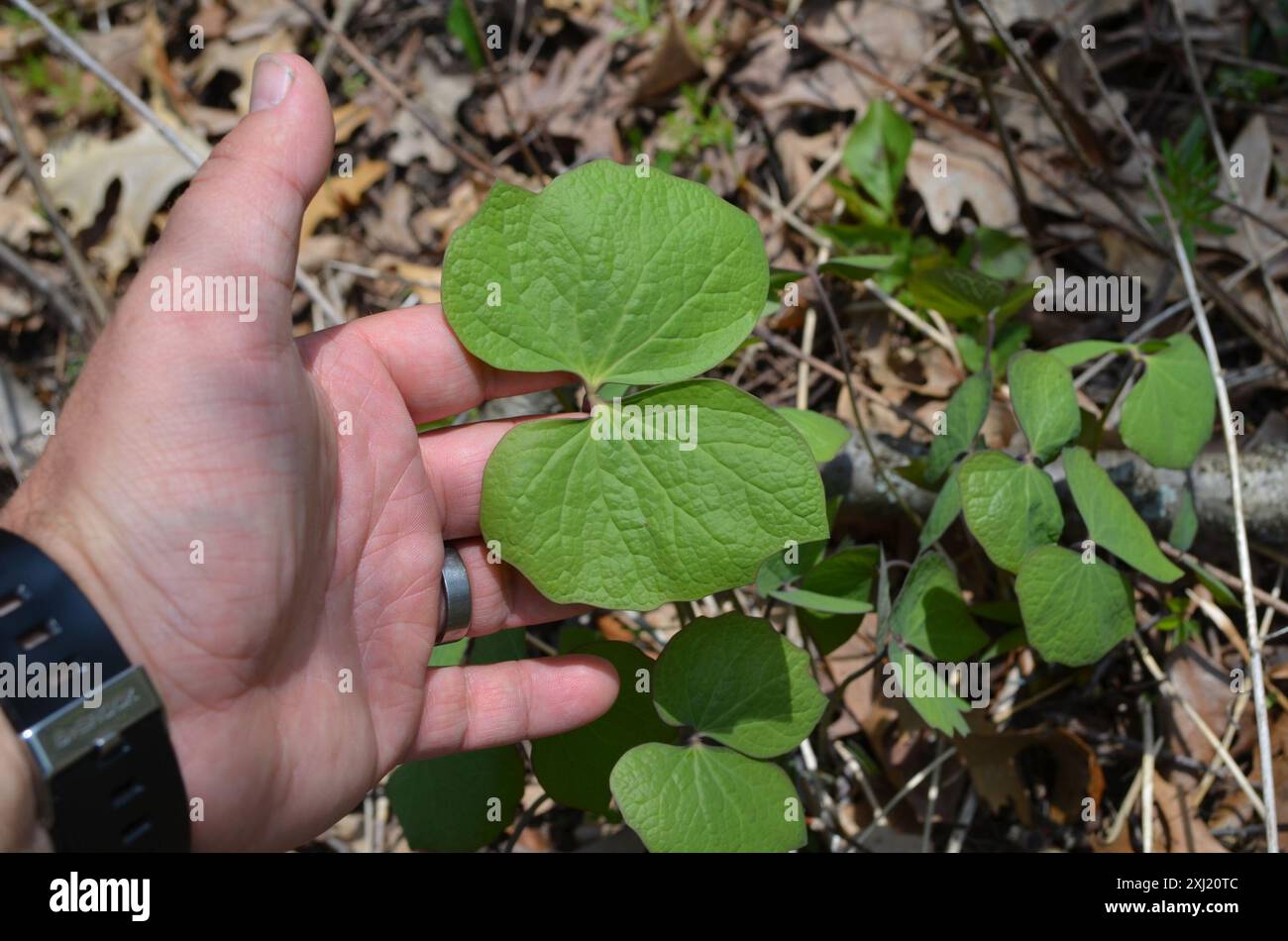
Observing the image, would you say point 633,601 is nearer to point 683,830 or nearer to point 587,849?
point 683,830

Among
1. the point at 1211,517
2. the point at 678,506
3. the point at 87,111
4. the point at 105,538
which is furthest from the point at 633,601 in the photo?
the point at 87,111

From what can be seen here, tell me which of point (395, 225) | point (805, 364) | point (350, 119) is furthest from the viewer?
point (350, 119)

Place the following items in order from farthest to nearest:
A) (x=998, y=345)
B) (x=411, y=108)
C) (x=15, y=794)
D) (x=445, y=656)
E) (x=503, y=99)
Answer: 1. (x=411, y=108)
2. (x=503, y=99)
3. (x=998, y=345)
4. (x=445, y=656)
5. (x=15, y=794)

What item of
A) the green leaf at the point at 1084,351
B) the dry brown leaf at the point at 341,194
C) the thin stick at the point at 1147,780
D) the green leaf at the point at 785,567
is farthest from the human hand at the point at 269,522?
the dry brown leaf at the point at 341,194

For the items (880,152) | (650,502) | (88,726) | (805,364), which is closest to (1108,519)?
(650,502)

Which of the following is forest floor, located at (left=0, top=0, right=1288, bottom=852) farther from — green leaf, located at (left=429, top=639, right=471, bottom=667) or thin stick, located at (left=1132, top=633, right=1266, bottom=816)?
green leaf, located at (left=429, top=639, right=471, bottom=667)

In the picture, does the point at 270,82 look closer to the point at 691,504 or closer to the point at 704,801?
the point at 691,504

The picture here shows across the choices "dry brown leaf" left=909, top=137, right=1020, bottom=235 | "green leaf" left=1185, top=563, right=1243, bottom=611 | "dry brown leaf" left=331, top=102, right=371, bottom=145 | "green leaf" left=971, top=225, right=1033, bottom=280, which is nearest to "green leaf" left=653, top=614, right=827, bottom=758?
"green leaf" left=1185, top=563, right=1243, bottom=611
